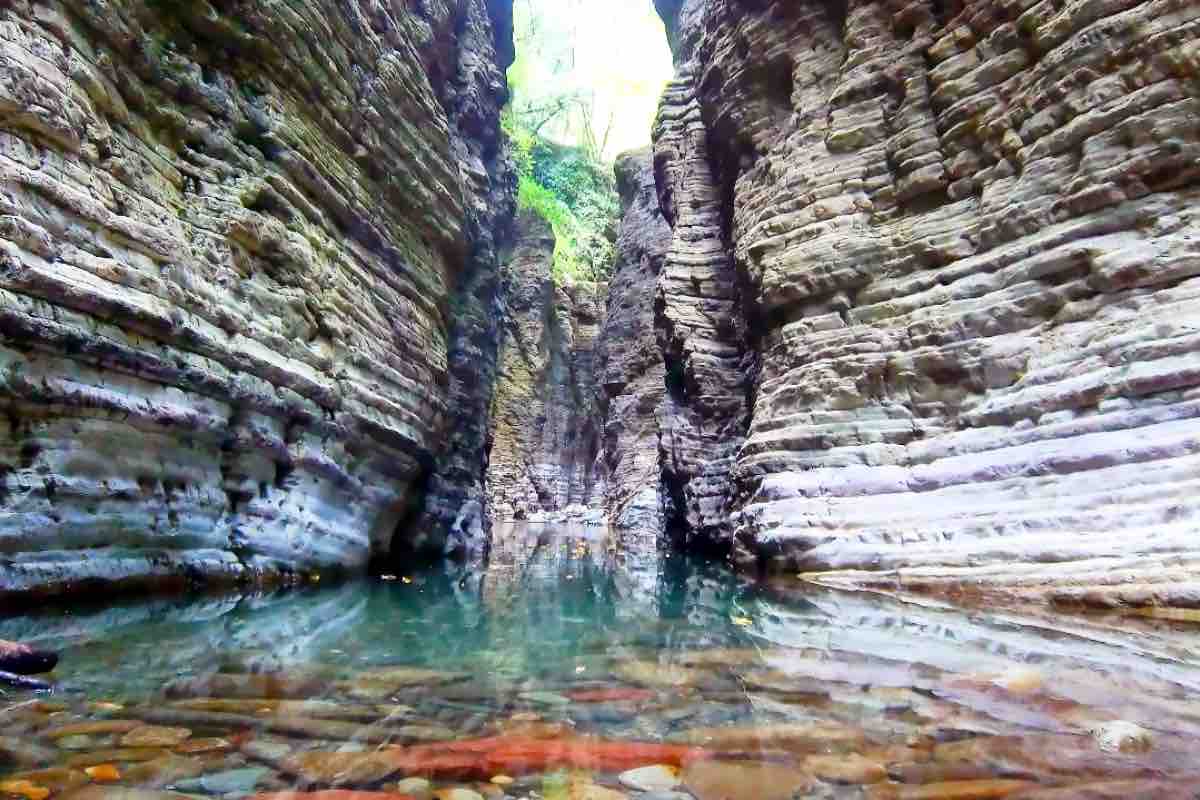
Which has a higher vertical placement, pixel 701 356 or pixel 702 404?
pixel 701 356

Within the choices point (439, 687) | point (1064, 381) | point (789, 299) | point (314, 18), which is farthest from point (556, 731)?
point (314, 18)

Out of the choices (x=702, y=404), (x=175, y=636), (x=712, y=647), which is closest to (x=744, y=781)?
(x=712, y=647)

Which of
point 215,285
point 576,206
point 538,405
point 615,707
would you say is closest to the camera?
point 615,707

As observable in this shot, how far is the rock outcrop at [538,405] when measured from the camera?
123 feet

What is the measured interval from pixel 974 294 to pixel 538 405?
30898mm

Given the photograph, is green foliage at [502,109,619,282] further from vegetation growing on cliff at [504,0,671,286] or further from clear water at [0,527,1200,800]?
clear water at [0,527,1200,800]

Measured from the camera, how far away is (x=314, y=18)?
1012 centimetres

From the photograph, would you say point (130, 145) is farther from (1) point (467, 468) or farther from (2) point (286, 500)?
(1) point (467, 468)

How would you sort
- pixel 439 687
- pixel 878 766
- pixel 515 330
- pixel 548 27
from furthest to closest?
pixel 548 27, pixel 515 330, pixel 439 687, pixel 878 766

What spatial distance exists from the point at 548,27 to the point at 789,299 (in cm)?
4653

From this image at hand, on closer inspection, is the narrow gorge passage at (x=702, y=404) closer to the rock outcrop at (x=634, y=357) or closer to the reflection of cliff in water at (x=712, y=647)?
the reflection of cliff in water at (x=712, y=647)

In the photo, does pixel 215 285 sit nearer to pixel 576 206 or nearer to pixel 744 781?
pixel 744 781

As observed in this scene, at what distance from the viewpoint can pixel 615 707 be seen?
10.1ft

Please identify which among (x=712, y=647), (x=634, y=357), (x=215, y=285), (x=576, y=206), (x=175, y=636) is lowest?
(x=712, y=647)
